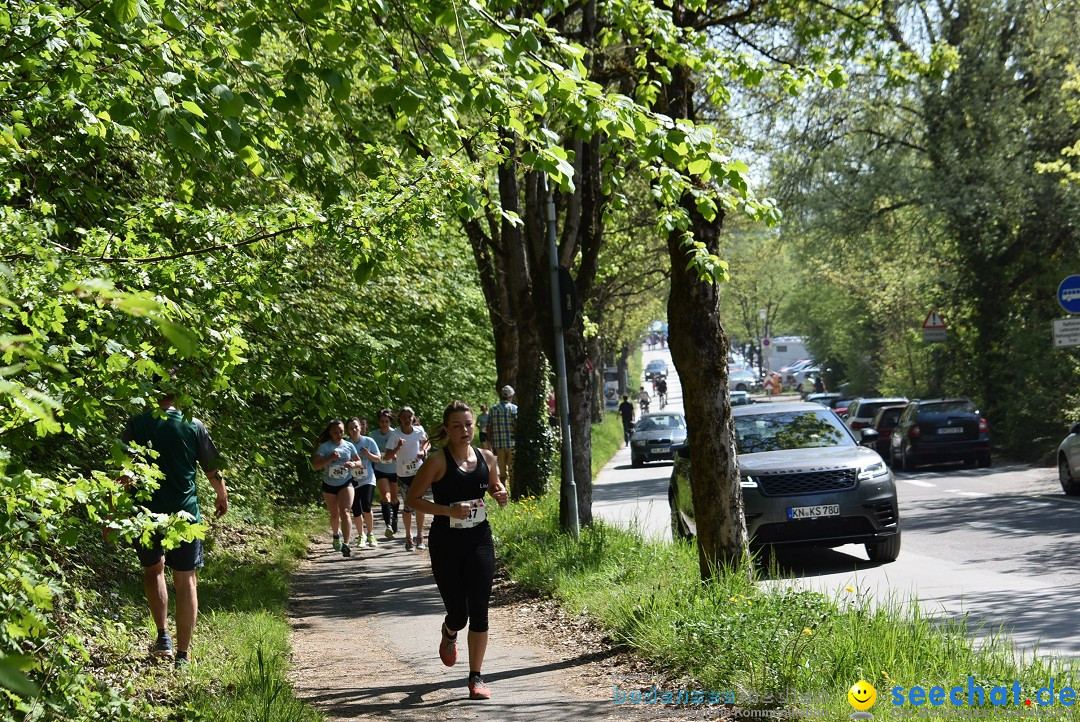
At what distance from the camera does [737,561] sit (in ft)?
28.7

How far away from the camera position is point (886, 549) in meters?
12.6

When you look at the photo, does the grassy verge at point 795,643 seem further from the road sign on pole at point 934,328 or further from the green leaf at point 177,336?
the road sign on pole at point 934,328

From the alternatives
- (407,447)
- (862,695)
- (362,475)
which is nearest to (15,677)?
(862,695)

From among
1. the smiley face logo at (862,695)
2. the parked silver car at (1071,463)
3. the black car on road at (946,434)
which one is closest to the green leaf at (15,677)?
the smiley face logo at (862,695)

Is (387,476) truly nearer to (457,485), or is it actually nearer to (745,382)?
(457,485)

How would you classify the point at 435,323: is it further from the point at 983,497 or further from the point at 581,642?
the point at 581,642

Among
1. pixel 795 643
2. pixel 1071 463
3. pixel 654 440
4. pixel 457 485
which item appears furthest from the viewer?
pixel 654 440

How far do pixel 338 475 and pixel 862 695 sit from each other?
10573 mm

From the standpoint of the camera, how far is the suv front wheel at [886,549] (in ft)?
41.3

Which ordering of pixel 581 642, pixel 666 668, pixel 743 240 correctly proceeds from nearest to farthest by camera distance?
pixel 666 668, pixel 581 642, pixel 743 240

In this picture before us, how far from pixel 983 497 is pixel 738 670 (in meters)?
15.0

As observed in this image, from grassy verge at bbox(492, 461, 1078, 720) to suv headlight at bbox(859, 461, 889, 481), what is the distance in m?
3.22

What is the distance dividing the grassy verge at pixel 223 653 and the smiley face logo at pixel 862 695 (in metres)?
2.85

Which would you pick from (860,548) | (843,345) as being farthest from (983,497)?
(843,345)
